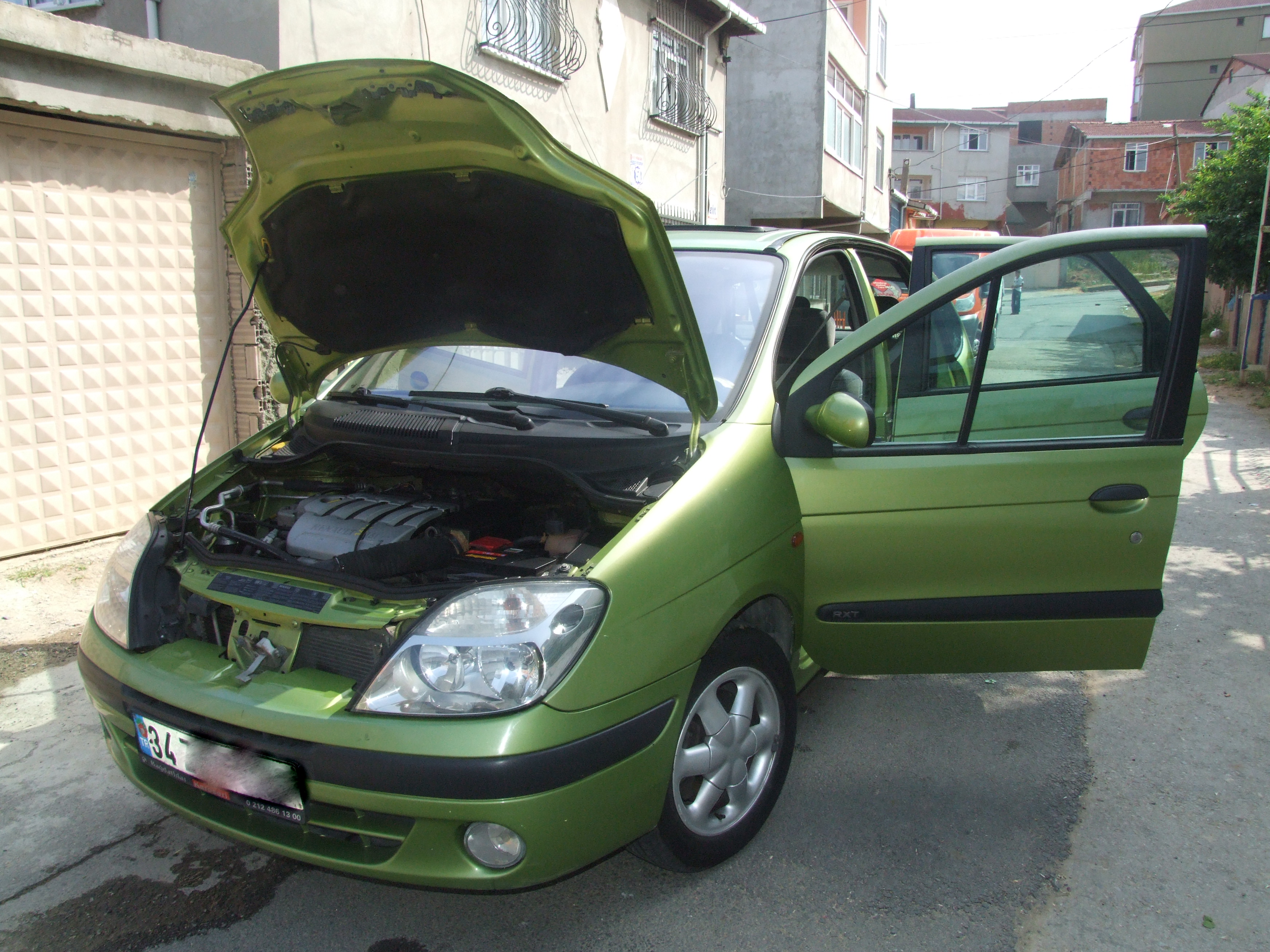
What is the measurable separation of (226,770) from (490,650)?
693mm

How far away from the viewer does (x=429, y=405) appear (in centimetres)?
308

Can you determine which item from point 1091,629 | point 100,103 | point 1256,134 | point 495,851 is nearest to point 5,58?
point 100,103

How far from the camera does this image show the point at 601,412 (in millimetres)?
2836

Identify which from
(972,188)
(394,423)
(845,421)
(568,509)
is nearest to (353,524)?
(394,423)

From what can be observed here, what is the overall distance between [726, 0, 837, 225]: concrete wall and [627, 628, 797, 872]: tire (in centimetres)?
1860

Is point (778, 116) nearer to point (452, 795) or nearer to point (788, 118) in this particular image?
point (788, 118)

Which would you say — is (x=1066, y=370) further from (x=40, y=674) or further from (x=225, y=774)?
(x=40, y=674)

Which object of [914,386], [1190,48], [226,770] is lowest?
[226,770]

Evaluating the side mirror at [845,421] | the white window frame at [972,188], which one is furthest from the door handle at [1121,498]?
the white window frame at [972,188]

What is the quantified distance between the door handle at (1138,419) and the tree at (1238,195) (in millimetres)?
14830

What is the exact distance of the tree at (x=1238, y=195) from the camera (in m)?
15.1

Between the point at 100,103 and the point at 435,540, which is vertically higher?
the point at 100,103

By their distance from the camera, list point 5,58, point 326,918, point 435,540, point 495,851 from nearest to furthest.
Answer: point 495,851
point 326,918
point 435,540
point 5,58

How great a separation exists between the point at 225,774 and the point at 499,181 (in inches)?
64.0
